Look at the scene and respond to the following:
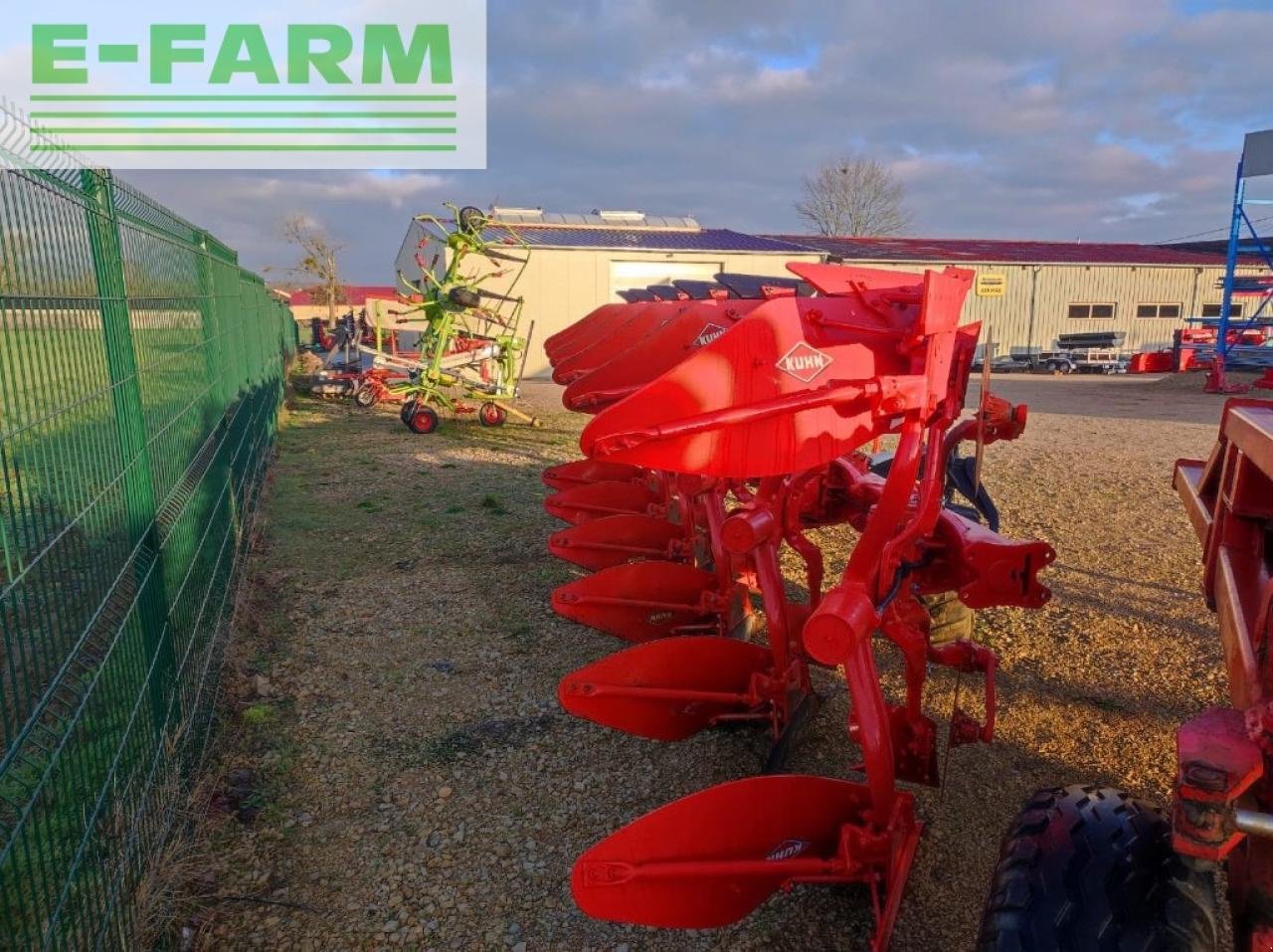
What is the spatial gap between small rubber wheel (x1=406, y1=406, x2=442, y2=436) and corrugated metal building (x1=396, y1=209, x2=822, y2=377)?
358 inches

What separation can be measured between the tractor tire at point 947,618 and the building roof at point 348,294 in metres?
20.2

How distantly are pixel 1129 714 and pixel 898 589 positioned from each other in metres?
1.98

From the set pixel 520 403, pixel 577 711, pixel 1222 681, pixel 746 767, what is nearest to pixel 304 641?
pixel 577 711

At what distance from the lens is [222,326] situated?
658 cm

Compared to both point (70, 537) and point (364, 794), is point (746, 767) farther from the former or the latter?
point (70, 537)

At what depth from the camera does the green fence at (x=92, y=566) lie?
1891mm

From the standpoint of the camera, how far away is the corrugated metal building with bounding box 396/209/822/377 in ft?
69.2

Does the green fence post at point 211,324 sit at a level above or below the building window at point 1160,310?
below

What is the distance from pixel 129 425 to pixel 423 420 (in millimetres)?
9092

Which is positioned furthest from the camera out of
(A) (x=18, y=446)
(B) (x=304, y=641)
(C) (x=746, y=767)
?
(B) (x=304, y=641)

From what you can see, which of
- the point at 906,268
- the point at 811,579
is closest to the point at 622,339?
the point at 811,579

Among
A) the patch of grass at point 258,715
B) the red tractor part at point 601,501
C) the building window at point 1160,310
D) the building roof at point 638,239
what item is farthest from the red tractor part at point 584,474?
the building window at point 1160,310

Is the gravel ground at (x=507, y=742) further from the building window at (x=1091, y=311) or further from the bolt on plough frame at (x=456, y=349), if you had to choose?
the building window at (x=1091, y=311)

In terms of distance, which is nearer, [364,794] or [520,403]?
[364,794]
